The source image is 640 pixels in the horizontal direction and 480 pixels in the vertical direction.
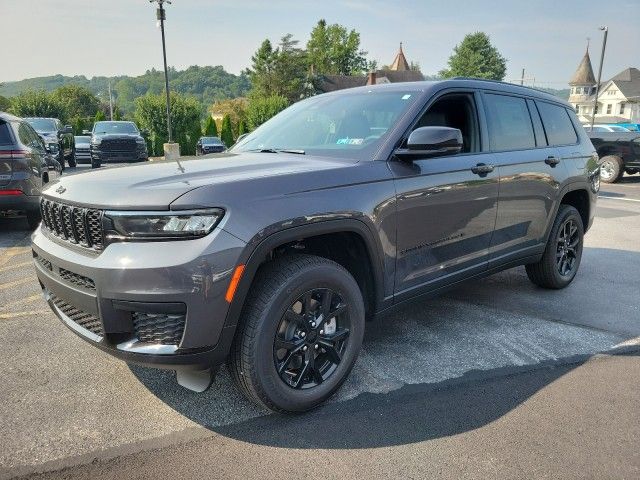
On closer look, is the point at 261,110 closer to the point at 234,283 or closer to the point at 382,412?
the point at 382,412

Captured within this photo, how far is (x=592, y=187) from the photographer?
5070 millimetres

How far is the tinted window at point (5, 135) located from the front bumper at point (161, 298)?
5.28m

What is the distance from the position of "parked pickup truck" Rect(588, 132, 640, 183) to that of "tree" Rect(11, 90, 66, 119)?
1715 inches

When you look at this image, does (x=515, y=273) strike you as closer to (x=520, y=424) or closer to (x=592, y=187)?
(x=592, y=187)

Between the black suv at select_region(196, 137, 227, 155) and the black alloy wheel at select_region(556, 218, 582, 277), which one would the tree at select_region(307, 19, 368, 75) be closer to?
the black suv at select_region(196, 137, 227, 155)

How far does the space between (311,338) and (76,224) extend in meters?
1.30

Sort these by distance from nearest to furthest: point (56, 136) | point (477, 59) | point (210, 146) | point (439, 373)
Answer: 1. point (439, 373)
2. point (56, 136)
3. point (210, 146)
4. point (477, 59)

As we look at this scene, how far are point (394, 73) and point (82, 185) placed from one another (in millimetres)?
68641

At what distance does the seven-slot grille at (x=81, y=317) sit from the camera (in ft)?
7.84

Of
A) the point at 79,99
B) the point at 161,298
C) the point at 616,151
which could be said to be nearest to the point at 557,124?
the point at 161,298

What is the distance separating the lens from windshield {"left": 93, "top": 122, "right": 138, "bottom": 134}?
20000mm

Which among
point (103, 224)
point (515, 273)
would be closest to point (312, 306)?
point (103, 224)

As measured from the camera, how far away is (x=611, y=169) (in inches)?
609

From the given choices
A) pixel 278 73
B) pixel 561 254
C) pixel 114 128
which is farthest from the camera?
pixel 278 73
